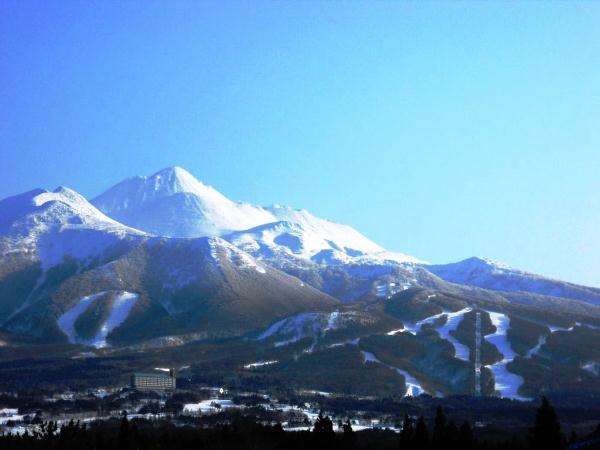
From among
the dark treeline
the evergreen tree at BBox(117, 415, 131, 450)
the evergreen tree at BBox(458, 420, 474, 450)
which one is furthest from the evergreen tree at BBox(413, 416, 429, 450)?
the evergreen tree at BBox(117, 415, 131, 450)

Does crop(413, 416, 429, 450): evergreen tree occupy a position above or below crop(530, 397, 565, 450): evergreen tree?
below

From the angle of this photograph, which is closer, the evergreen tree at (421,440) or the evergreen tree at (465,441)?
the evergreen tree at (421,440)

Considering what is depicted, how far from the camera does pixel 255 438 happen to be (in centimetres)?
16662

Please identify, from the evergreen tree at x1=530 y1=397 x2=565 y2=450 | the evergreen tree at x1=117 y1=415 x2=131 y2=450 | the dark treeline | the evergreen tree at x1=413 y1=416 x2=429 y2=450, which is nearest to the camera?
the evergreen tree at x1=530 y1=397 x2=565 y2=450

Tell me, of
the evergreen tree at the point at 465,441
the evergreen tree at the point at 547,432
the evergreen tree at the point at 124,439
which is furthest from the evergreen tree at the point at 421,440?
the evergreen tree at the point at 124,439

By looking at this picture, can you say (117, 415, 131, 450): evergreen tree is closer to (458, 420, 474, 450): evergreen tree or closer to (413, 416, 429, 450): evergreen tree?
(413, 416, 429, 450): evergreen tree

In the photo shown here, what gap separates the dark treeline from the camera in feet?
445

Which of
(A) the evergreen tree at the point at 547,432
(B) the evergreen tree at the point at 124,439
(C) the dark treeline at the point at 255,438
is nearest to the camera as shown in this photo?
(A) the evergreen tree at the point at 547,432

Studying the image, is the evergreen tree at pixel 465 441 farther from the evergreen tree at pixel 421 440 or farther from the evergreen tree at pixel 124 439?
the evergreen tree at pixel 124 439

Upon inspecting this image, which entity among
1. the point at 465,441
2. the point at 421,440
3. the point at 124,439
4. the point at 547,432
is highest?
the point at 547,432

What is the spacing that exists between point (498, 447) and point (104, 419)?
3702 inches

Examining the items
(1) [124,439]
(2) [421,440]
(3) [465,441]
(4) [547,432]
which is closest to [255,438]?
(1) [124,439]

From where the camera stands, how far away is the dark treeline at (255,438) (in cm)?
13550

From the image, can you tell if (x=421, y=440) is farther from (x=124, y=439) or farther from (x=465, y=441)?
(x=124, y=439)
